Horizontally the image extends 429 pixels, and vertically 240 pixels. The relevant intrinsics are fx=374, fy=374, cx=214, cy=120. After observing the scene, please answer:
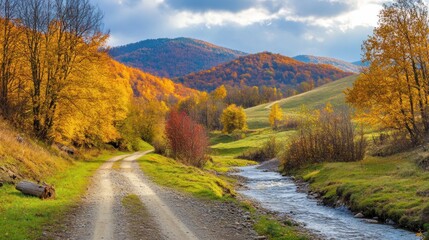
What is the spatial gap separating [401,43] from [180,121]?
27.5m

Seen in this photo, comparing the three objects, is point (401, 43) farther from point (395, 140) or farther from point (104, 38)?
point (104, 38)

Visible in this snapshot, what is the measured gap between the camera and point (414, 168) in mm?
28625

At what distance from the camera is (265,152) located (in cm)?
8500

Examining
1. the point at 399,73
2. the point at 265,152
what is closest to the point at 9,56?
the point at 399,73

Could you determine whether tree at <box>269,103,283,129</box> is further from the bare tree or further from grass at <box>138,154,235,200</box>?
the bare tree

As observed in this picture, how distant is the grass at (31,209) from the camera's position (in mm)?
14248

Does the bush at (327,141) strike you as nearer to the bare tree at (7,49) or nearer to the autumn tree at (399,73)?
the autumn tree at (399,73)

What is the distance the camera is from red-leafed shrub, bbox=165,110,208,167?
49.2m

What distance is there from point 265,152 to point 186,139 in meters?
39.0

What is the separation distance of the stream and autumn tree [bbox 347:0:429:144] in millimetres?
13925

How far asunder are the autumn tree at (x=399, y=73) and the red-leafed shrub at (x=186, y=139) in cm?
2067

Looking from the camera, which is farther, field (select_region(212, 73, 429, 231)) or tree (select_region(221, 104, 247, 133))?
tree (select_region(221, 104, 247, 133))

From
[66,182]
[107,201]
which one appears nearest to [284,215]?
[107,201]

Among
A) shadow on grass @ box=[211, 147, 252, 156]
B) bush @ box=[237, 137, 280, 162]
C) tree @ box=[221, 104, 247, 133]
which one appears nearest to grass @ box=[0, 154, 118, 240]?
bush @ box=[237, 137, 280, 162]
